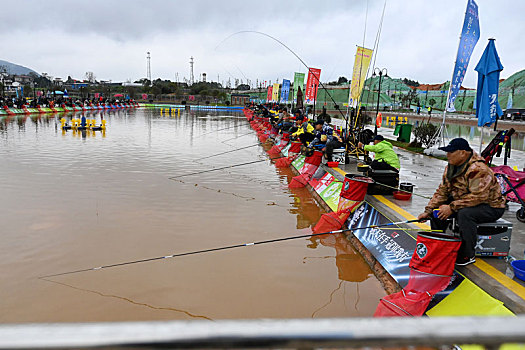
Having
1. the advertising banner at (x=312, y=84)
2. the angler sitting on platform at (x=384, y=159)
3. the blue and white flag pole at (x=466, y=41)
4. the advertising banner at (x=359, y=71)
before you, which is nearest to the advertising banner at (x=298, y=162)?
the advertising banner at (x=359, y=71)

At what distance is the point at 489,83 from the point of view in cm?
816

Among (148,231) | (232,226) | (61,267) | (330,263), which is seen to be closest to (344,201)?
(330,263)

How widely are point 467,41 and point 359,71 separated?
3.79m

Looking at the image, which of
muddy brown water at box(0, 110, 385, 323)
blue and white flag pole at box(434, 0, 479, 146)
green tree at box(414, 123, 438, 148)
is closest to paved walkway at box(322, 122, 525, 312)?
muddy brown water at box(0, 110, 385, 323)

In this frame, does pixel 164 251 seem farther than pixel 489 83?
No

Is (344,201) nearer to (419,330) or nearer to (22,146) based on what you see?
(419,330)

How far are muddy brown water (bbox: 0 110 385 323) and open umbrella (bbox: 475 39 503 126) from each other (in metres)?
4.42

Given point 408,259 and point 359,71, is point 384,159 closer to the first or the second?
point 408,259

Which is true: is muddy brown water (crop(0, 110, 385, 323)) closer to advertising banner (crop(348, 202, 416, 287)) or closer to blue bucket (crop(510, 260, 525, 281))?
advertising banner (crop(348, 202, 416, 287))

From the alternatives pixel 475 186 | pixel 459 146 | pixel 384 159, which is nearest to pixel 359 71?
pixel 384 159

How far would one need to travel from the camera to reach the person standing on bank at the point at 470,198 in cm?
424

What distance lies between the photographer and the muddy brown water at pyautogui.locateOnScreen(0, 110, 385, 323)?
479cm

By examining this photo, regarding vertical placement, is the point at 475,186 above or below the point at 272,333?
below

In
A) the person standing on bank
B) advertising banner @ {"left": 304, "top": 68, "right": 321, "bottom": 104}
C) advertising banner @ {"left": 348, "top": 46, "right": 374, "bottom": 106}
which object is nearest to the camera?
the person standing on bank
